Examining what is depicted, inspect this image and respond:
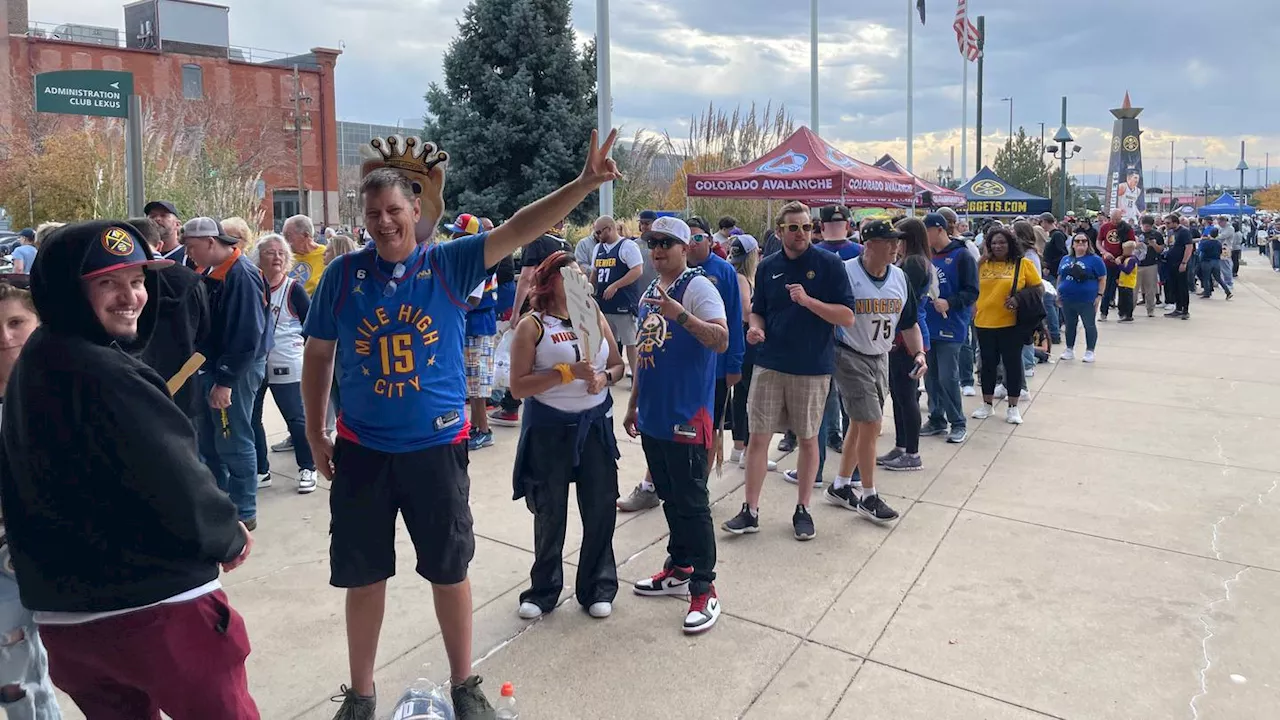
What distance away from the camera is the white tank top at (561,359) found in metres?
3.88

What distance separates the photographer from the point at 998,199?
19.7m

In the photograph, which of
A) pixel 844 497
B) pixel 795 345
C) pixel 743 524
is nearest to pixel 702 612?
pixel 743 524

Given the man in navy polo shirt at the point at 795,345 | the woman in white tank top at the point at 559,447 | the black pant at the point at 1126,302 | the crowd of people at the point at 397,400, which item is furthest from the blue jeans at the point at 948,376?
the black pant at the point at 1126,302

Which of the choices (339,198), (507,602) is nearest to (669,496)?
(507,602)

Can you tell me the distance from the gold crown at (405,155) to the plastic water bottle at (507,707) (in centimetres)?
192

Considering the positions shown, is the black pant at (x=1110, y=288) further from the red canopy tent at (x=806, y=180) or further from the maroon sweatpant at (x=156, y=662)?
the maroon sweatpant at (x=156, y=662)

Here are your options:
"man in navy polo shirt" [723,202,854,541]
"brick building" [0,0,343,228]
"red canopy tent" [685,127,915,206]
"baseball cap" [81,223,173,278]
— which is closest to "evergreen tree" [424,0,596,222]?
"red canopy tent" [685,127,915,206]

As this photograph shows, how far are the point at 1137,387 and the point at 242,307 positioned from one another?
29.5 ft

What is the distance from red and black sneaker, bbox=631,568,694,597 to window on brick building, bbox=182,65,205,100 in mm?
53515

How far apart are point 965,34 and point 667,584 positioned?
29030mm

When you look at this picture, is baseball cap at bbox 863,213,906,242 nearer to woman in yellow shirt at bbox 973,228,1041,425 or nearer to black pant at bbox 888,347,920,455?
black pant at bbox 888,347,920,455

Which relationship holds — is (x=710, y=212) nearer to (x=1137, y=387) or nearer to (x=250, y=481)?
(x=1137, y=387)

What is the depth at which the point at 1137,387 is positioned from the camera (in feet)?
31.3

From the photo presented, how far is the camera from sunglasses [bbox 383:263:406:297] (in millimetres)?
2896
